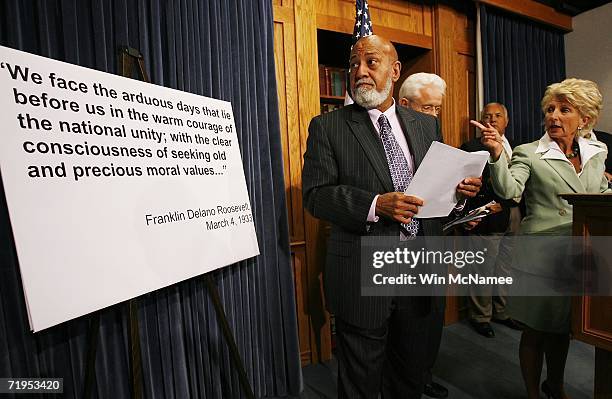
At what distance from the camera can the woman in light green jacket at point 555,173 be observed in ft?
4.71

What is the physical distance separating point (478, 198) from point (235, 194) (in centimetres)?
177

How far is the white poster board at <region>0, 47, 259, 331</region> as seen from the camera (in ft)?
2.88

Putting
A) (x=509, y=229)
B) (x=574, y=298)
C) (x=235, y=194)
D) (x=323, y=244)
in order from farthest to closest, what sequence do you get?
(x=509, y=229) < (x=323, y=244) < (x=235, y=194) < (x=574, y=298)

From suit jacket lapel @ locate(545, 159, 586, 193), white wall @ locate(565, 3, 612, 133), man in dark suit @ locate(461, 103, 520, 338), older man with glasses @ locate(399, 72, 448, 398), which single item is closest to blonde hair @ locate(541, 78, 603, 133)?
suit jacket lapel @ locate(545, 159, 586, 193)

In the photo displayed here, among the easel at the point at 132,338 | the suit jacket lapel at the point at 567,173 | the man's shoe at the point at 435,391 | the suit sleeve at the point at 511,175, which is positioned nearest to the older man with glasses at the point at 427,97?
the man's shoe at the point at 435,391

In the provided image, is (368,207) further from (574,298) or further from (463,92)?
(463,92)

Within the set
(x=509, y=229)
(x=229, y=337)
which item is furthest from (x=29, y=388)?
(x=509, y=229)

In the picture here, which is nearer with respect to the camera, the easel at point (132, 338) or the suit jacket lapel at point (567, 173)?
the easel at point (132, 338)

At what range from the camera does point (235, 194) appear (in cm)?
153

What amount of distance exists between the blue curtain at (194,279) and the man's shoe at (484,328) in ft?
4.80

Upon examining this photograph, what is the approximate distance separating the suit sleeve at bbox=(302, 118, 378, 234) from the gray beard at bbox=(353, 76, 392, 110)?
0.18 metres

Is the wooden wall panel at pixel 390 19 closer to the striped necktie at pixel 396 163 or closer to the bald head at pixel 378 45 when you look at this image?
the bald head at pixel 378 45

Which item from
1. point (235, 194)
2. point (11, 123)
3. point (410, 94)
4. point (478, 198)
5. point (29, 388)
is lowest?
point (29, 388)

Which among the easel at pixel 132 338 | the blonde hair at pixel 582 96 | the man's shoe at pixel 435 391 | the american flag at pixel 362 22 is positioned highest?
the american flag at pixel 362 22
